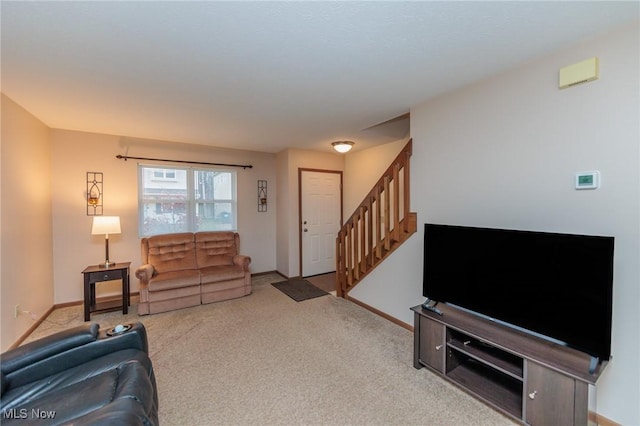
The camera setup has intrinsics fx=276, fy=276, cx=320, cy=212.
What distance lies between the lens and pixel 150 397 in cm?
136

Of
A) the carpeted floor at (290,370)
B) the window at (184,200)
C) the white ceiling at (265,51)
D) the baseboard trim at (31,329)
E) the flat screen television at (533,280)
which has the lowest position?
the carpeted floor at (290,370)

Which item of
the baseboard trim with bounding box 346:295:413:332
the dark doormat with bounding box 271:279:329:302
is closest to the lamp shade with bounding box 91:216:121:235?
the dark doormat with bounding box 271:279:329:302

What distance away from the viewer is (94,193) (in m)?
3.87

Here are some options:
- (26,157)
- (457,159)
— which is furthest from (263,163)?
(457,159)

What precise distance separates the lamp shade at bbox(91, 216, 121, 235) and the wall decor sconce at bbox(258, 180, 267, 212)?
2.24 meters

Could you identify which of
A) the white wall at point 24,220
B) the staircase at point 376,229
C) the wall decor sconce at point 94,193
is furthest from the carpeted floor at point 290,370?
the wall decor sconce at point 94,193

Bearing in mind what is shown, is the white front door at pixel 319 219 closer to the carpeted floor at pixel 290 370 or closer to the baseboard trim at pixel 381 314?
the baseboard trim at pixel 381 314

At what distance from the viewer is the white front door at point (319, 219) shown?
5129mm

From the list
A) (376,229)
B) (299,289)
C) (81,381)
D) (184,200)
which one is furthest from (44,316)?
(376,229)

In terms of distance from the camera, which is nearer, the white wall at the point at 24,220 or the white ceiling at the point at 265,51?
the white ceiling at the point at 265,51

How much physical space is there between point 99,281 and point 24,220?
0.99 meters

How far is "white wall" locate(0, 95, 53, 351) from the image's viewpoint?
2.54 meters

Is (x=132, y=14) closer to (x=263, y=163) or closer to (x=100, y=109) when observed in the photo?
(x=100, y=109)

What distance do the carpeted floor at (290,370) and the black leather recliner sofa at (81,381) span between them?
0.52 m
